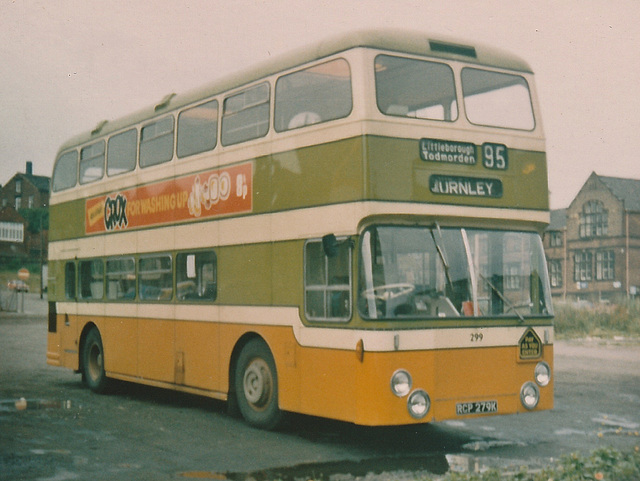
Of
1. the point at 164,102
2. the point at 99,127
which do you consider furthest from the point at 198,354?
the point at 99,127

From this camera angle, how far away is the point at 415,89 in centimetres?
950

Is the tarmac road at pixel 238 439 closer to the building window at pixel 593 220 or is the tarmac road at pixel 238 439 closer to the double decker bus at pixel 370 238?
the double decker bus at pixel 370 238

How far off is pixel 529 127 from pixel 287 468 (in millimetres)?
4774

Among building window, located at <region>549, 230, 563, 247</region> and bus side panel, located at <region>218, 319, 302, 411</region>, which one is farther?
building window, located at <region>549, 230, 563, 247</region>

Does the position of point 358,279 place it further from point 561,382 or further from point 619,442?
point 561,382

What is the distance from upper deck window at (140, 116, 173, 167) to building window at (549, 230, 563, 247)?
7045 centimetres

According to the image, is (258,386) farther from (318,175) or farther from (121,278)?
(121,278)

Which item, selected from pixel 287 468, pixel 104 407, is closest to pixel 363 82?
pixel 287 468

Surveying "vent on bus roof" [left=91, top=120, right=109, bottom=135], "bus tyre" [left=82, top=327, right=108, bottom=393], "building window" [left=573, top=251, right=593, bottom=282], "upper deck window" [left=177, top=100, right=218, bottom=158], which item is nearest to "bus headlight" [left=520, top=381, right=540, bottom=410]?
"upper deck window" [left=177, top=100, right=218, bottom=158]

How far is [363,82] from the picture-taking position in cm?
912

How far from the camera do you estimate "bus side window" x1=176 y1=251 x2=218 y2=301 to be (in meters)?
11.8

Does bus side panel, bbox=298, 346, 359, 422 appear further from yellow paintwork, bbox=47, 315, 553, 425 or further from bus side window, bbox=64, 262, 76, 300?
bus side window, bbox=64, 262, 76, 300

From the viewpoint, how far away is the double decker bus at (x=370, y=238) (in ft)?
29.6

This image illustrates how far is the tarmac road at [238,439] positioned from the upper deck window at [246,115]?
3625 mm
